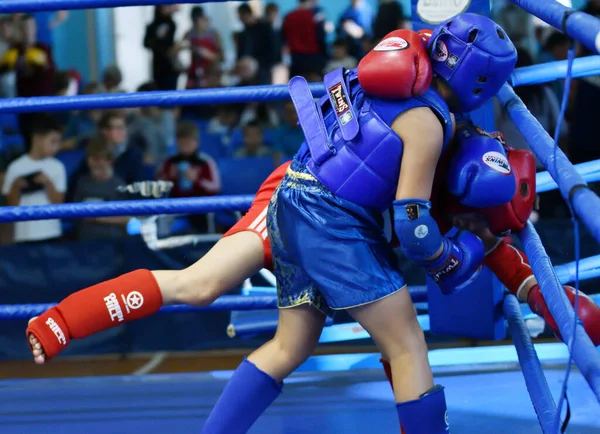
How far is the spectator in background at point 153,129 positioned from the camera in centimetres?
530

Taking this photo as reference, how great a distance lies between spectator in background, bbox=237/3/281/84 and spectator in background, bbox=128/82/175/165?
67 centimetres

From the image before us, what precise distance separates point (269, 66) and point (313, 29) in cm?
38

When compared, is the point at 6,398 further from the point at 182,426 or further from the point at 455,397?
the point at 455,397

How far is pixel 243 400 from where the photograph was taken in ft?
6.14

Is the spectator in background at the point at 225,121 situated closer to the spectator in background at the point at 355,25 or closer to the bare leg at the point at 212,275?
the spectator in background at the point at 355,25

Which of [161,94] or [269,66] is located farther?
[269,66]

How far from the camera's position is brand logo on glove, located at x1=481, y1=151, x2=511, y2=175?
5.75ft

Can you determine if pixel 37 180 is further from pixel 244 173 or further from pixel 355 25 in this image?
pixel 355 25

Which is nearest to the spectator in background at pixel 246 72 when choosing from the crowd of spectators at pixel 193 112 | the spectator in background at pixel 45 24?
the crowd of spectators at pixel 193 112

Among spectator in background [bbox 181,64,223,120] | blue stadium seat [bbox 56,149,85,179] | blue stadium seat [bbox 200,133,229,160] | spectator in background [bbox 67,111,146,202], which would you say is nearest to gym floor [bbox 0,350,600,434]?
spectator in background [bbox 67,111,146,202]

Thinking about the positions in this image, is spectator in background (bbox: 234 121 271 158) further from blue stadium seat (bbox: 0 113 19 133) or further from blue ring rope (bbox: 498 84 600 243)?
blue ring rope (bbox: 498 84 600 243)

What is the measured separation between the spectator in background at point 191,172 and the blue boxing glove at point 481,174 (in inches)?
87.3

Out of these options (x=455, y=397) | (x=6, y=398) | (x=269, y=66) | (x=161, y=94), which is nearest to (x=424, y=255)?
(x=455, y=397)

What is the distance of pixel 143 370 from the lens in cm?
348
